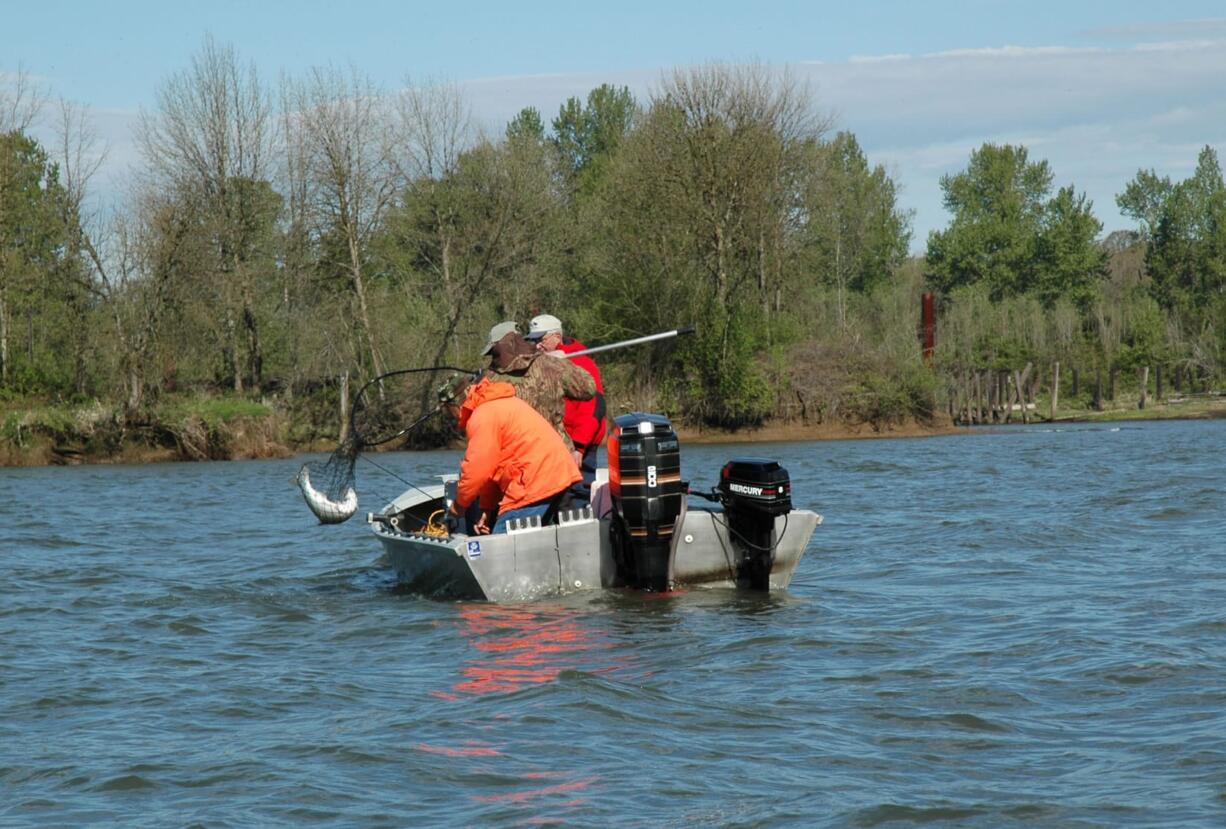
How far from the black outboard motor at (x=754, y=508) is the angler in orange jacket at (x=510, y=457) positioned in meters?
1.05

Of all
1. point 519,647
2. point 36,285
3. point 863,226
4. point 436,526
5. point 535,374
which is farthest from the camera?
point 863,226

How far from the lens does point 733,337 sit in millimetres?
38781

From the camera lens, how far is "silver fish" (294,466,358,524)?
38.1 ft

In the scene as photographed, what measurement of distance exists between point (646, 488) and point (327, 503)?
3.45 metres

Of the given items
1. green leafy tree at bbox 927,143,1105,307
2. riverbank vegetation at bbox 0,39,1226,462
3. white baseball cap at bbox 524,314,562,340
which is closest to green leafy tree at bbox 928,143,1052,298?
green leafy tree at bbox 927,143,1105,307

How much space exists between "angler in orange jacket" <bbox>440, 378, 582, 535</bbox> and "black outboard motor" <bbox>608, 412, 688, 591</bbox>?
510 millimetres

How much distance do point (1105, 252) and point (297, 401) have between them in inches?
1795

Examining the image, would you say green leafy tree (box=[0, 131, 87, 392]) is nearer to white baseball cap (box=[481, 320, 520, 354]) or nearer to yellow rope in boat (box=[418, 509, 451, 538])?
yellow rope in boat (box=[418, 509, 451, 538])

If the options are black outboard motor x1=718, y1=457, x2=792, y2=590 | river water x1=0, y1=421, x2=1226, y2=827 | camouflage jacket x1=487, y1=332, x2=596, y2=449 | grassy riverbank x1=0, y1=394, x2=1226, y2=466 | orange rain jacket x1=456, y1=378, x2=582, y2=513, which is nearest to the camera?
river water x1=0, y1=421, x2=1226, y2=827

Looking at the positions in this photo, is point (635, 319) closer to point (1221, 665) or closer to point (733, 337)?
point (733, 337)

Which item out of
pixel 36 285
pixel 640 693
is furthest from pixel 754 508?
pixel 36 285

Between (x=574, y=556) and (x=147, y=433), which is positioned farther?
(x=147, y=433)

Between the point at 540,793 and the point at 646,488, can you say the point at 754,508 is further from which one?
the point at 540,793

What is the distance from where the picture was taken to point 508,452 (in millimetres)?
9680
